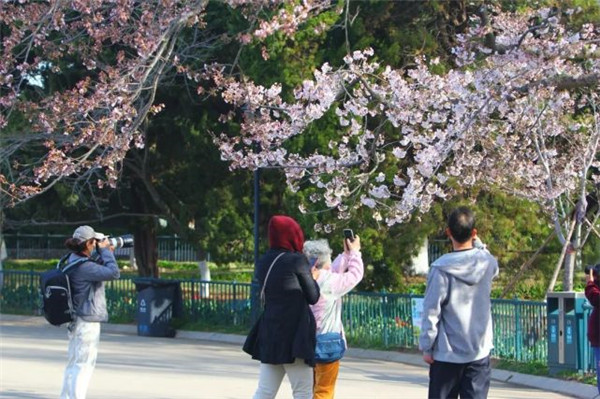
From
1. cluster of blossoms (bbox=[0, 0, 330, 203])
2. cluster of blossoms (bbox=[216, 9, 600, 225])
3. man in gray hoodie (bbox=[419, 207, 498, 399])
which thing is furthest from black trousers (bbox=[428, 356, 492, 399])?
cluster of blossoms (bbox=[0, 0, 330, 203])

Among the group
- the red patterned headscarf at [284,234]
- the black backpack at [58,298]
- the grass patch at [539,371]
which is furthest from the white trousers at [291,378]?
the grass patch at [539,371]

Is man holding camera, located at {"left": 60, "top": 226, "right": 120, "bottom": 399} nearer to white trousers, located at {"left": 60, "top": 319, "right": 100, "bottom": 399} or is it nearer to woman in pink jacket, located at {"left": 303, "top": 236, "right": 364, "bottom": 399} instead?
white trousers, located at {"left": 60, "top": 319, "right": 100, "bottom": 399}

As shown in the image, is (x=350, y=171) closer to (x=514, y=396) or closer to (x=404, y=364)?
(x=404, y=364)

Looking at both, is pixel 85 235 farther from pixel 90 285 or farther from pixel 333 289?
pixel 333 289

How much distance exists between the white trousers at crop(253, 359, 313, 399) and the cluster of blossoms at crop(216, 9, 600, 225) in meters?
4.45

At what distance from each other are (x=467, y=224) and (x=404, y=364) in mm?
11089

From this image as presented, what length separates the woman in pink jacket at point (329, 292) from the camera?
8.84m

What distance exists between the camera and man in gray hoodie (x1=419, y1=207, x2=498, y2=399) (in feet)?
23.2

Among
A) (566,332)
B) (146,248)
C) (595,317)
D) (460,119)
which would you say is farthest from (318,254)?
(146,248)

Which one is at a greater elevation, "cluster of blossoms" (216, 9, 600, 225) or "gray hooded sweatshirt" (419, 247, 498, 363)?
"cluster of blossoms" (216, 9, 600, 225)

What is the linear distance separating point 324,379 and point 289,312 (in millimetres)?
840

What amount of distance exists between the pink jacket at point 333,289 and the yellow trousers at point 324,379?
0.93 feet

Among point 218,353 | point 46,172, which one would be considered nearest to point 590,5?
point 218,353

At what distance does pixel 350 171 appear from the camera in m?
17.3
